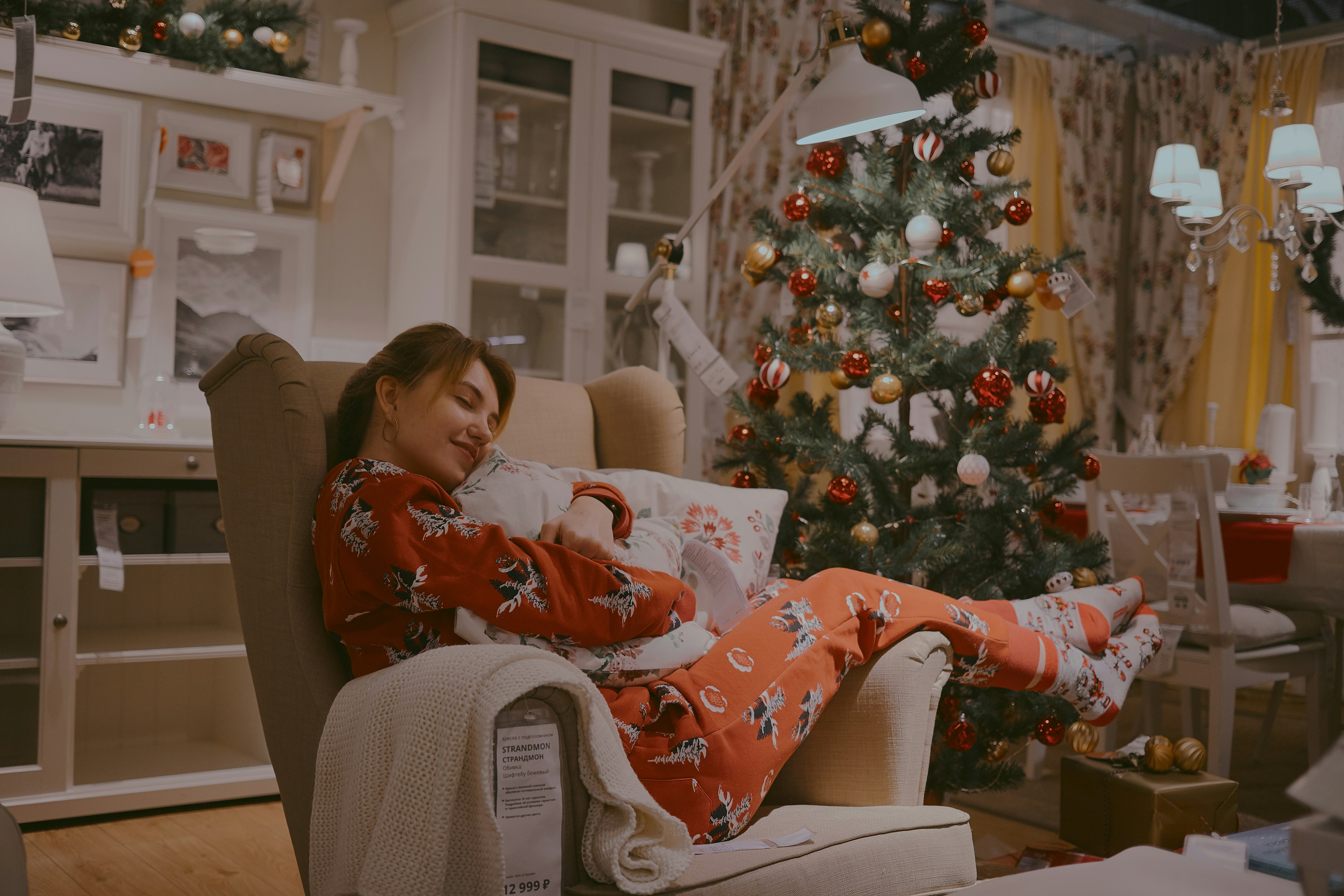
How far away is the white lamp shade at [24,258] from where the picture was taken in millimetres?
2254

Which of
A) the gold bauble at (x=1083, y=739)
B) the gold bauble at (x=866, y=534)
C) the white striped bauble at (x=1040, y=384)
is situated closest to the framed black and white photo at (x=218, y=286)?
the gold bauble at (x=866, y=534)

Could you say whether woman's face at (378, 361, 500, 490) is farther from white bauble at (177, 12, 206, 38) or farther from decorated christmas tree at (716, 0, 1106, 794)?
white bauble at (177, 12, 206, 38)

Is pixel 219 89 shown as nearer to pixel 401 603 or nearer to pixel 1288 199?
pixel 401 603

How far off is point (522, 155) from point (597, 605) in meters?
2.10

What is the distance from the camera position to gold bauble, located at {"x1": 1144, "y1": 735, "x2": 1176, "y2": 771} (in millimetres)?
1936

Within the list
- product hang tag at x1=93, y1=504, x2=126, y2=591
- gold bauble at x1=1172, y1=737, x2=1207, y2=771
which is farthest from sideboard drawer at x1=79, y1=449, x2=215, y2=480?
gold bauble at x1=1172, y1=737, x2=1207, y2=771

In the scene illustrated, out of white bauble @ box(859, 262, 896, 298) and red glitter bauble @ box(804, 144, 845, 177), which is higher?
red glitter bauble @ box(804, 144, 845, 177)

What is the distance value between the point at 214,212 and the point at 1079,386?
145 inches

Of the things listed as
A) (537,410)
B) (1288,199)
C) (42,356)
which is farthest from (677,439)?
(1288,199)

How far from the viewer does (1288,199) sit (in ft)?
11.9

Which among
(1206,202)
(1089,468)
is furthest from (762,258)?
(1206,202)

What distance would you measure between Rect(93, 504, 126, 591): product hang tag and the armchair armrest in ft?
5.36

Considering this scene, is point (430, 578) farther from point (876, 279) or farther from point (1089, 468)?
point (1089, 468)

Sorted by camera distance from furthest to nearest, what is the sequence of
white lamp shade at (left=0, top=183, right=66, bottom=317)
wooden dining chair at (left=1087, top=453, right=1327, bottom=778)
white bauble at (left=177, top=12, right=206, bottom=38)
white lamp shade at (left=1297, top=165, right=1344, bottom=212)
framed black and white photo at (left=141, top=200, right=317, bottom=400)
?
white lamp shade at (left=1297, top=165, right=1344, bottom=212) → framed black and white photo at (left=141, top=200, right=317, bottom=400) → white bauble at (left=177, top=12, right=206, bottom=38) → wooden dining chair at (left=1087, top=453, right=1327, bottom=778) → white lamp shade at (left=0, top=183, right=66, bottom=317)
